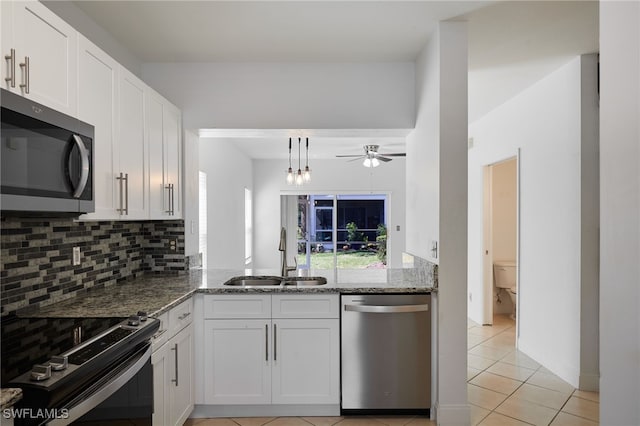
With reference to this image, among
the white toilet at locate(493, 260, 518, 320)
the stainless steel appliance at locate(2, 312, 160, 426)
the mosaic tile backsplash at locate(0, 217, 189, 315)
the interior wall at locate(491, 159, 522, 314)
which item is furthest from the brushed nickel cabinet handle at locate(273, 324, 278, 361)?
the interior wall at locate(491, 159, 522, 314)

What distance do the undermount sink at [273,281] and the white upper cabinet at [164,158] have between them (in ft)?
2.27

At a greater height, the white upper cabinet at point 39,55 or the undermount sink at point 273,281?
the white upper cabinet at point 39,55

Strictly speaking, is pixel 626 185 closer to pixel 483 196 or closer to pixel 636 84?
pixel 636 84

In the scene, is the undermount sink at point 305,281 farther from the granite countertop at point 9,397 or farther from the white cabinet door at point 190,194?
the granite countertop at point 9,397

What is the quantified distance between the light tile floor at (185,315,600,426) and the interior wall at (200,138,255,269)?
2.45 meters

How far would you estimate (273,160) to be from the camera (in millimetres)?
7508

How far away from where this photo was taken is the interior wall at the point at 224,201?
181 inches

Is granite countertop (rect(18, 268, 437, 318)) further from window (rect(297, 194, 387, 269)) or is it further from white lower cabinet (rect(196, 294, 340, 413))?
window (rect(297, 194, 387, 269))

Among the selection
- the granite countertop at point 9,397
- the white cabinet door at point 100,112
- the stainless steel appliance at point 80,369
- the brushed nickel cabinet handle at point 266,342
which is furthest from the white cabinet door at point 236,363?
the granite countertop at point 9,397

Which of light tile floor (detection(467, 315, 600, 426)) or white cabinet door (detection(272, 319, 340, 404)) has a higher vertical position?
white cabinet door (detection(272, 319, 340, 404))

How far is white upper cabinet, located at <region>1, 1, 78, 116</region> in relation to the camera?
1.45m

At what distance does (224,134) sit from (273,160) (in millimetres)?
4152

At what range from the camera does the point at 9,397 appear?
1.09m

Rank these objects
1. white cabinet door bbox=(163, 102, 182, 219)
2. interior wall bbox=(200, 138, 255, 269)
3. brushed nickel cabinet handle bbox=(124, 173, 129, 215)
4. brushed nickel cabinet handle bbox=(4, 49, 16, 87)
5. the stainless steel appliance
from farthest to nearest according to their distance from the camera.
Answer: interior wall bbox=(200, 138, 255, 269)
white cabinet door bbox=(163, 102, 182, 219)
brushed nickel cabinet handle bbox=(124, 173, 129, 215)
brushed nickel cabinet handle bbox=(4, 49, 16, 87)
the stainless steel appliance
